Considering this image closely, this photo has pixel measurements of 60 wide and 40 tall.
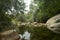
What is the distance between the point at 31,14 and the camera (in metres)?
8.63

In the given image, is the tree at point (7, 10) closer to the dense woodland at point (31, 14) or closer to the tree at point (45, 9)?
the dense woodland at point (31, 14)

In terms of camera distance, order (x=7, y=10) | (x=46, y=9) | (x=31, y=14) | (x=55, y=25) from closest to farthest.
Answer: (x=7, y=10) < (x=55, y=25) < (x=46, y=9) < (x=31, y=14)

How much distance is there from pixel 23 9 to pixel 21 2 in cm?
19

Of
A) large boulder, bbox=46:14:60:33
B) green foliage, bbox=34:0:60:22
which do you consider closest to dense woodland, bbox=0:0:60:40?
green foliage, bbox=34:0:60:22

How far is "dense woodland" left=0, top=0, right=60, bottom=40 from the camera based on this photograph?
4.07m

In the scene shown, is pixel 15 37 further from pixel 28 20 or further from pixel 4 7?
pixel 28 20

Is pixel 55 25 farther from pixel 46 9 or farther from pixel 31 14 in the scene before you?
pixel 31 14

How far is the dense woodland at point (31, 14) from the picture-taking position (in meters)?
4.07

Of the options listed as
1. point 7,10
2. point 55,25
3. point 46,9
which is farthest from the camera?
point 46,9

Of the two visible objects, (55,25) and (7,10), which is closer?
(7,10)

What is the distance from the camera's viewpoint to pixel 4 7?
3.97m

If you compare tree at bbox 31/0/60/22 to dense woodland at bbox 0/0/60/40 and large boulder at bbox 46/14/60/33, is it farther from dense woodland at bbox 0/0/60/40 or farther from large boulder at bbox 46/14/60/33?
large boulder at bbox 46/14/60/33

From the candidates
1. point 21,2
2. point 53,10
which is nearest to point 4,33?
point 21,2

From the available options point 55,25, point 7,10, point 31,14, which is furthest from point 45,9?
point 7,10
